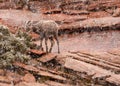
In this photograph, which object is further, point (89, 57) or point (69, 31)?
point (69, 31)

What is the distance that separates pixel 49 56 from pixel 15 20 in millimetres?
9855

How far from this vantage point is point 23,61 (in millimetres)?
16031

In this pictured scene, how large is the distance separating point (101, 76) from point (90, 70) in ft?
1.94

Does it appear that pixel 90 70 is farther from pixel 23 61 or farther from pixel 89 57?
pixel 23 61

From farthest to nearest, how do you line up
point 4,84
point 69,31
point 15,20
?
point 15,20 < point 69,31 < point 4,84

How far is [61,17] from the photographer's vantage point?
26.2 metres

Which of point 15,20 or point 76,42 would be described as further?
point 15,20

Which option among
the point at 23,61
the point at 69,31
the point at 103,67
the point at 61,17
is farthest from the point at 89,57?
the point at 61,17

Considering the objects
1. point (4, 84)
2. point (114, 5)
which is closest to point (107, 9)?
point (114, 5)

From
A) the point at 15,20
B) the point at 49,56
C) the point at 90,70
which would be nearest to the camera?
the point at 90,70

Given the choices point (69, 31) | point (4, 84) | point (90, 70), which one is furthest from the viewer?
point (69, 31)

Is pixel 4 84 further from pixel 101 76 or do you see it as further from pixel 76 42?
pixel 76 42

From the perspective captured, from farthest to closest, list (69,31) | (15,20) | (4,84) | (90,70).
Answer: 1. (15,20)
2. (69,31)
3. (90,70)
4. (4,84)

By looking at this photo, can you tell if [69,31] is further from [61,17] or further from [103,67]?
[103,67]
